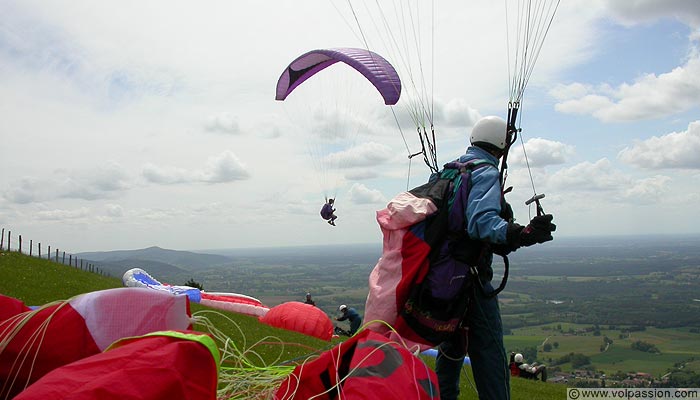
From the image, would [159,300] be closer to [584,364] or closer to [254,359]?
[254,359]

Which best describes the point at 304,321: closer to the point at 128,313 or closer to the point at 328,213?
the point at 328,213

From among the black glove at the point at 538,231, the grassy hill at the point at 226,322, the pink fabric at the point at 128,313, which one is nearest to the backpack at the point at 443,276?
the black glove at the point at 538,231

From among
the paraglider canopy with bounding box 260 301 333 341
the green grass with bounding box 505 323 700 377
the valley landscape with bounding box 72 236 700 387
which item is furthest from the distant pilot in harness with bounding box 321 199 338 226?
the green grass with bounding box 505 323 700 377

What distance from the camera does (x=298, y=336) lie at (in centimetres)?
1254

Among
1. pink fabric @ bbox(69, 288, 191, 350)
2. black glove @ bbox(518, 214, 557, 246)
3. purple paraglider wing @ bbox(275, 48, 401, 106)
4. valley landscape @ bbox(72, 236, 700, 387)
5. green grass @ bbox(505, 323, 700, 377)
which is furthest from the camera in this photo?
valley landscape @ bbox(72, 236, 700, 387)

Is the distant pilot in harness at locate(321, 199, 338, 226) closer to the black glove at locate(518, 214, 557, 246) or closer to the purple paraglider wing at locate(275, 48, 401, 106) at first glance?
the purple paraglider wing at locate(275, 48, 401, 106)

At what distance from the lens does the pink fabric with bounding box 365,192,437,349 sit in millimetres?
3787

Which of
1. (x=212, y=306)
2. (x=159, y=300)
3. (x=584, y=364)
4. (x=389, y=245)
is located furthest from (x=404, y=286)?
(x=584, y=364)

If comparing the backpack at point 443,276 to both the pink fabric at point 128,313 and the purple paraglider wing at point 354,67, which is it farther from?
the purple paraglider wing at point 354,67

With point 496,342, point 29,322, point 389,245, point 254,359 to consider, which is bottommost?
point 254,359

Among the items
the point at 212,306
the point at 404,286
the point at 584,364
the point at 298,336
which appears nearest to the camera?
the point at 404,286

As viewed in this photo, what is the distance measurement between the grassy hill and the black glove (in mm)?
3008

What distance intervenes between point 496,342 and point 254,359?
3.77m

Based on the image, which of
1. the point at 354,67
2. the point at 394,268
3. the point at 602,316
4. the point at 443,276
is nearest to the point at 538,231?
the point at 443,276
